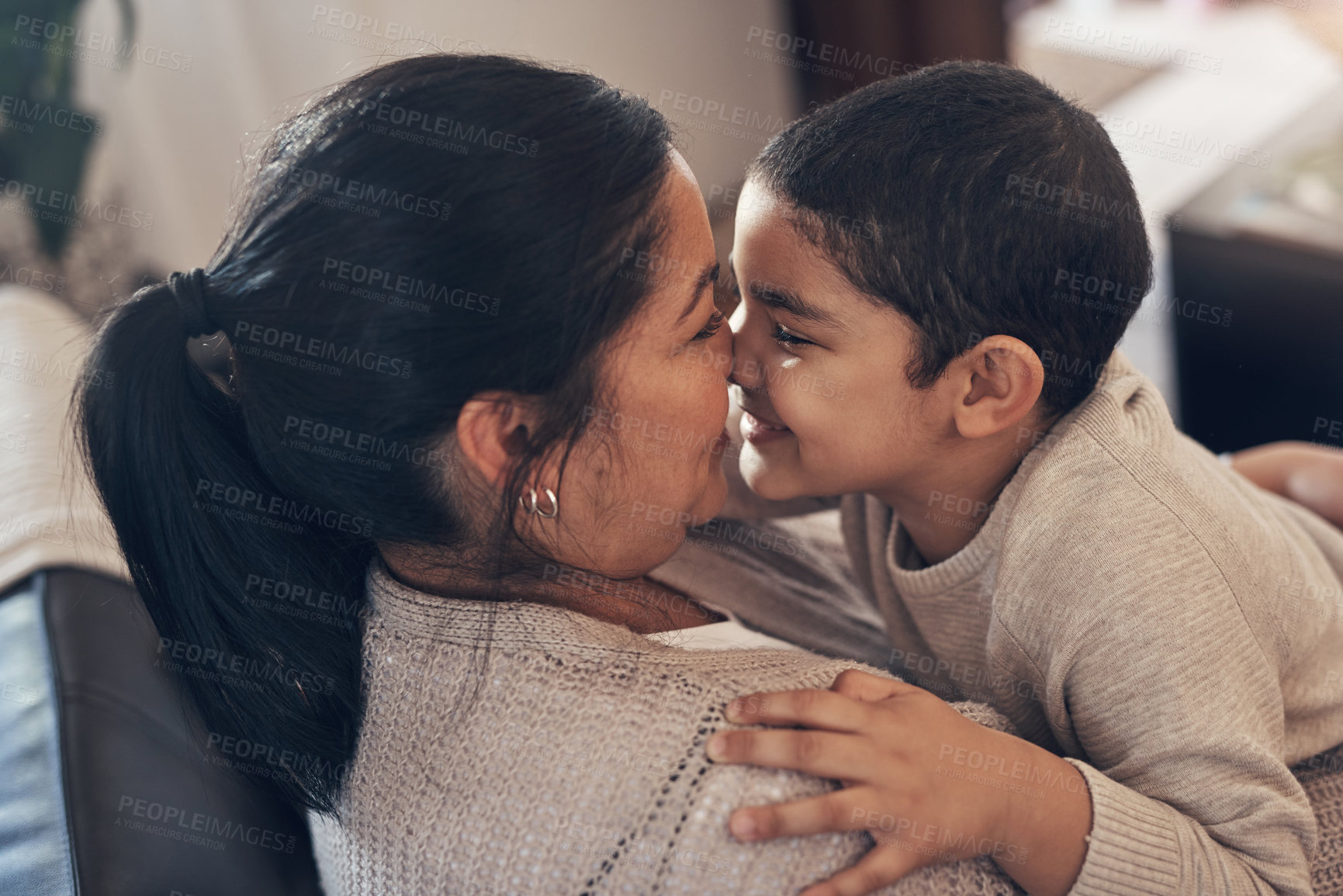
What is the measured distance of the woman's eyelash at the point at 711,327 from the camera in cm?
91

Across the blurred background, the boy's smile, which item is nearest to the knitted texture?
the boy's smile

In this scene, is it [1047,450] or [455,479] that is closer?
[455,479]

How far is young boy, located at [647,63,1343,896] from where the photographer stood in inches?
36.2

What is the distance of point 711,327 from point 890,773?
1.40 feet

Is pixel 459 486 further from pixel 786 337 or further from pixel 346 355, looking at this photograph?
pixel 786 337

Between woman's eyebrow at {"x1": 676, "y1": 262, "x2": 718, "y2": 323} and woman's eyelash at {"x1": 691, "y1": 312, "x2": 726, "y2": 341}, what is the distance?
35mm

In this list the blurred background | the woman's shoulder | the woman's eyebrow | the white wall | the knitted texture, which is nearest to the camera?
the woman's shoulder

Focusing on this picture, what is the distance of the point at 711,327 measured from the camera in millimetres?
940

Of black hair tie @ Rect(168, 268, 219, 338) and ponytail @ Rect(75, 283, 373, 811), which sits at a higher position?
black hair tie @ Rect(168, 268, 219, 338)

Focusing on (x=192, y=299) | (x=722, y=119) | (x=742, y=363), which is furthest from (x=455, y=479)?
(x=722, y=119)

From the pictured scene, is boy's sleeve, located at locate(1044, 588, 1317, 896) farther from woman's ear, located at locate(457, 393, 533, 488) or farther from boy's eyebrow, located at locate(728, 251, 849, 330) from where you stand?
woman's ear, located at locate(457, 393, 533, 488)

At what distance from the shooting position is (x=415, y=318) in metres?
0.75

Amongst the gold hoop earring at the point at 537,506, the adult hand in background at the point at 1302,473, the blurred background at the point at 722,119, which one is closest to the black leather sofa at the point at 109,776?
the gold hoop earring at the point at 537,506

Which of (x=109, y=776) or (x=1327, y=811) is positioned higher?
(x=109, y=776)
